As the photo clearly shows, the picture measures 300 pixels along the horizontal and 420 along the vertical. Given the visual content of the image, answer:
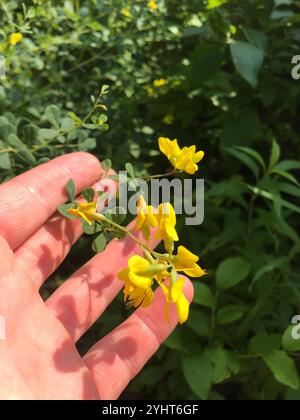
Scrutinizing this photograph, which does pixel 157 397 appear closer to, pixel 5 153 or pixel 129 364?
pixel 129 364

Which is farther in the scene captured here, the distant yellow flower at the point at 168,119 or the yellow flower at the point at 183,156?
the distant yellow flower at the point at 168,119

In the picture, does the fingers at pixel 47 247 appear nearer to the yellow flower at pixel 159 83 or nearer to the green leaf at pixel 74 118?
the green leaf at pixel 74 118

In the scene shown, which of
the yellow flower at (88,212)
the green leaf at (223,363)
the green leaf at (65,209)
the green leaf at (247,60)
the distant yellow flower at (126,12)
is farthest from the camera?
the distant yellow flower at (126,12)

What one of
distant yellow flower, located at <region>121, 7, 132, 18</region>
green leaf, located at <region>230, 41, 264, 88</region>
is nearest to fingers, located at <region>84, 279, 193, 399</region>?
green leaf, located at <region>230, 41, 264, 88</region>

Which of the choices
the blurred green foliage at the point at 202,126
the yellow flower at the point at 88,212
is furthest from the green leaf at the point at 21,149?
the yellow flower at the point at 88,212

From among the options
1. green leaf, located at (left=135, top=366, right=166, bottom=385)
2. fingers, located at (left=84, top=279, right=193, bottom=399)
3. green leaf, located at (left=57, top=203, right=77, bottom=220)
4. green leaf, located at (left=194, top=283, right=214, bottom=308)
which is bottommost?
green leaf, located at (left=135, top=366, right=166, bottom=385)

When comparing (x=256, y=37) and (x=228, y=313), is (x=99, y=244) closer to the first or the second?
(x=228, y=313)

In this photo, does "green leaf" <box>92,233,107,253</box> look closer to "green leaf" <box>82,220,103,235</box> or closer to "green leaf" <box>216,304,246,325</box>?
"green leaf" <box>82,220,103,235</box>
